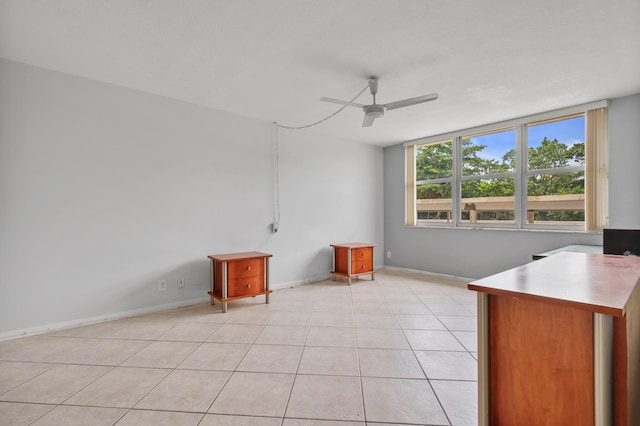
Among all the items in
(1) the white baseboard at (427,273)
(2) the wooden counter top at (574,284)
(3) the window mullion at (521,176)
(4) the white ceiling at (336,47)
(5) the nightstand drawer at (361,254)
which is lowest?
(1) the white baseboard at (427,273)

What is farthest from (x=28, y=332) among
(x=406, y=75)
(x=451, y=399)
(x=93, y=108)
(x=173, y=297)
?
(x=406, y=75)

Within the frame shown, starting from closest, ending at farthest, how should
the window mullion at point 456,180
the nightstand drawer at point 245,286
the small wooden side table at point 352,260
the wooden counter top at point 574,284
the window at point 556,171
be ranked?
1. the wooden counter top at point 574,284
2. the nightstand drawer at point 245,286
3. the window at point 556,171
4. the small wooden side table at point 352,260
5. the window mullion at point 456,180

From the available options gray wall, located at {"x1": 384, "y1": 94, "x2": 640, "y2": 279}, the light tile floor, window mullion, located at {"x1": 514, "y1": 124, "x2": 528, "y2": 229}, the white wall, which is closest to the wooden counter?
the light tile floor

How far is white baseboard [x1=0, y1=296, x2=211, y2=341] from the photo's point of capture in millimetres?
2613

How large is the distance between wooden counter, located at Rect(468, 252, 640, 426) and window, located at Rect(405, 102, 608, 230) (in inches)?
118

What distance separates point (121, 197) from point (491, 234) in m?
4.83

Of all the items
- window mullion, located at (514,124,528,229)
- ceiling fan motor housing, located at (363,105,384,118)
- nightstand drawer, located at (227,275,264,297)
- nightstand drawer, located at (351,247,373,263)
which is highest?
ceiling fan motor housing, located at (363,105,384,118)

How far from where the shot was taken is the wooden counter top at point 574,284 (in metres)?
1.00

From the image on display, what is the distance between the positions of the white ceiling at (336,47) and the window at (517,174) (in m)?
0.51

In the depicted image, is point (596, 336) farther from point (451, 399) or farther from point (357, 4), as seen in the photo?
point (357, 4)

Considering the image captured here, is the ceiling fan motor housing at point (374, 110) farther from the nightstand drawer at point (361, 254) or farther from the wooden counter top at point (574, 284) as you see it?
the nightstand drawer at point (361, 254)

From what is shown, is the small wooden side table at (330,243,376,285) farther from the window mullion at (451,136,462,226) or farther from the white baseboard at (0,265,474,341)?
the window mullion at (451,136,462,226)

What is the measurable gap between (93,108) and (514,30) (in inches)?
148

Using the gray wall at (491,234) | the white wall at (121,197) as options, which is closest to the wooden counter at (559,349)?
the gray wall at (491,234)
